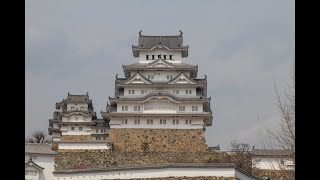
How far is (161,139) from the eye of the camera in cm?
2802

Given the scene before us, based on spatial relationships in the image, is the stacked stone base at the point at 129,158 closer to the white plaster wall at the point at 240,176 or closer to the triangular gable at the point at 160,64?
the white plaster wall at the point at 240,176

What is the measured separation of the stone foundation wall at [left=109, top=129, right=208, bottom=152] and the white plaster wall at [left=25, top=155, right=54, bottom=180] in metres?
4.88

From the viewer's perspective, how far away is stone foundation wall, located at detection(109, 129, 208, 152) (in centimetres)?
2781

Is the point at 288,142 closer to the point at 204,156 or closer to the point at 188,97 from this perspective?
the point at 204,156

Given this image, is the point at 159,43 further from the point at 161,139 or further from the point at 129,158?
the point at 129,158

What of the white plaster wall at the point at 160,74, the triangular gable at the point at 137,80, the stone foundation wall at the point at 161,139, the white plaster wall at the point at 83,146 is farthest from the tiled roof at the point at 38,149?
the white plaster wall at the point at 160,74

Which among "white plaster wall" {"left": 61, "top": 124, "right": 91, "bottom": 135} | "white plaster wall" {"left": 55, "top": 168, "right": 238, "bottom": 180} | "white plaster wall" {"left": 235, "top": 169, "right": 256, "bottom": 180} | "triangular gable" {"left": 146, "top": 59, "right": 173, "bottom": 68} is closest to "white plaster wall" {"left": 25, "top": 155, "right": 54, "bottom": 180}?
"white plaster wall" {"left": 55, "top": 168, "right": 238, "bottom": 180}

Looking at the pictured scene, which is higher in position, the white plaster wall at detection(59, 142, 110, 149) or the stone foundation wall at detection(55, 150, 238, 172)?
the white plaster wall at detection(59, 142, 110, 149)

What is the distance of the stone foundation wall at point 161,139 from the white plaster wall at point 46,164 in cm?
488

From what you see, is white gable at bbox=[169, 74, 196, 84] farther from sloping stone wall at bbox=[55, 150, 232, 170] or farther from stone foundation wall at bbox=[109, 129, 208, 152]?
sloping stone wall at bbox=[55, 150, 232, 170]

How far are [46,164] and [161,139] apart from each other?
6780 millimetres

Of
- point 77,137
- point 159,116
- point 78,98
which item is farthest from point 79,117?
point 159,116
